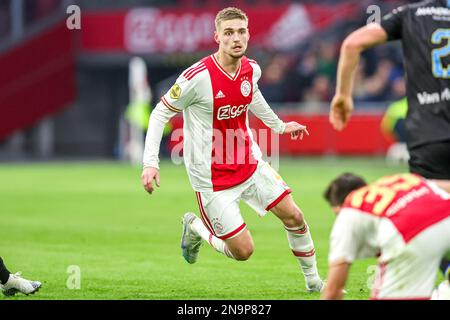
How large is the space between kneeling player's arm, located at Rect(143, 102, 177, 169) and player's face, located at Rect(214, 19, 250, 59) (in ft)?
2.31

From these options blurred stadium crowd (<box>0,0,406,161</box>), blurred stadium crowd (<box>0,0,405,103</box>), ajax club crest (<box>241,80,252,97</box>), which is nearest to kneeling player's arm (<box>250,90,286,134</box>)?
ajax club crest (<box>241,80,252,97</box>)

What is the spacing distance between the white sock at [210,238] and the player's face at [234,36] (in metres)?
1.61

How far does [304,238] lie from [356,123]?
19.5m

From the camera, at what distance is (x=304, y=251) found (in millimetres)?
8852

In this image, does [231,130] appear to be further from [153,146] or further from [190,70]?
[153,146]

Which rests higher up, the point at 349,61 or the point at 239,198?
the point at 349,61

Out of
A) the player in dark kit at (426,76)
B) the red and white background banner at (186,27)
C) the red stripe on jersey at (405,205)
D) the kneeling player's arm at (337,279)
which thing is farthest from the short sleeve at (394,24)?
the red and white background banner at (186,27)

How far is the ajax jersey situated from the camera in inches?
348

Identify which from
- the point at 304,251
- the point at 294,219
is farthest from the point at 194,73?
the point at 304,251

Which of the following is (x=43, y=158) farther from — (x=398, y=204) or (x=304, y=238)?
(x=398, y=204)

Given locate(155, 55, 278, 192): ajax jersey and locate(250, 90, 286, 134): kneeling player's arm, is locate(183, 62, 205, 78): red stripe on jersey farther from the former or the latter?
locate(250, 90, 286, 134): kneeling player's arm

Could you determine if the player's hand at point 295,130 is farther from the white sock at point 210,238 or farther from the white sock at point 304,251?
the white sock at point 210,238

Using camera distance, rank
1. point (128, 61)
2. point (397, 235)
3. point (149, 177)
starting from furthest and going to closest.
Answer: point (128, 61) → point (149, 177) → point (397, 235)

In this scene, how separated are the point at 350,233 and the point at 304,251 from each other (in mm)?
2970
